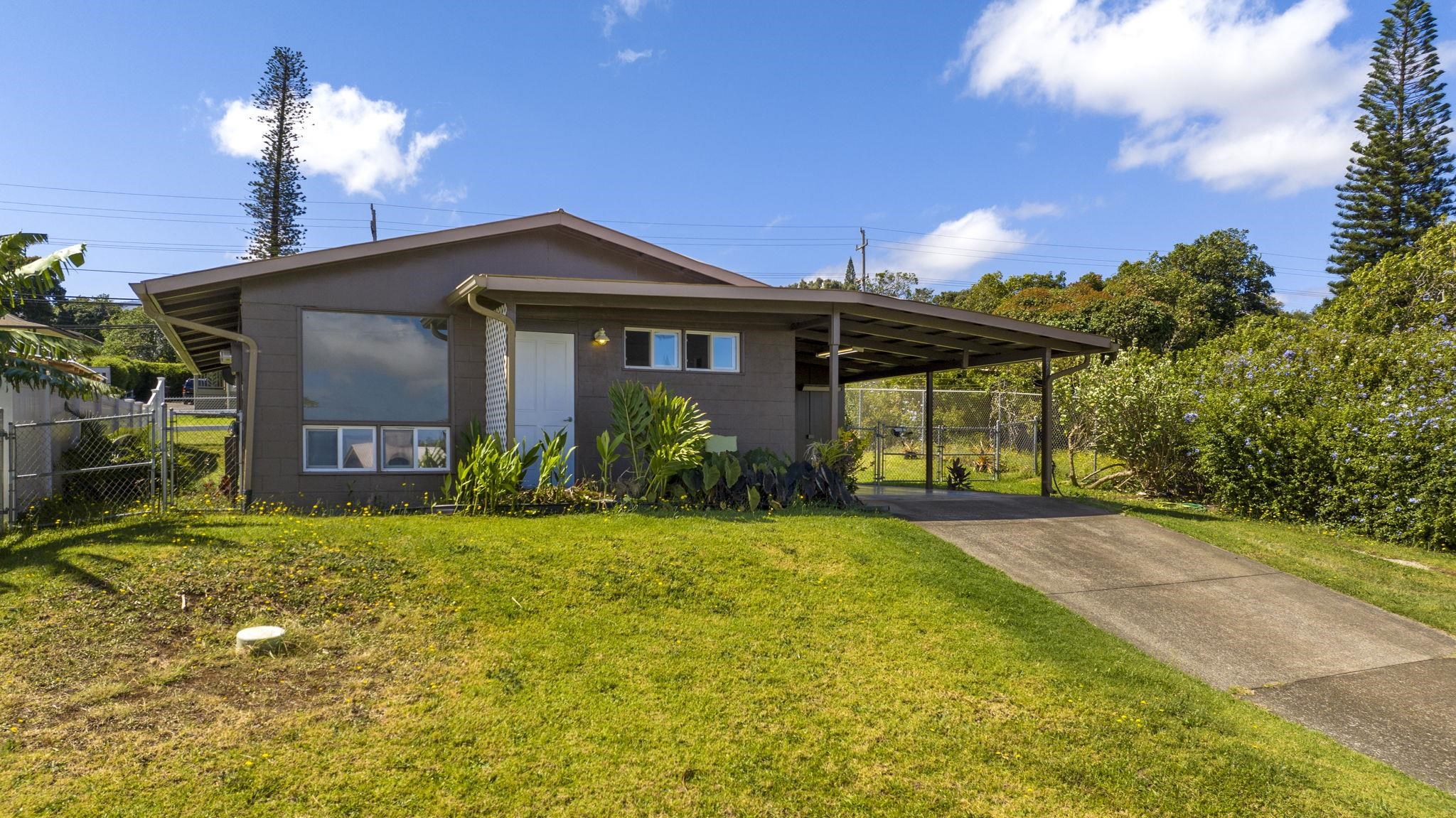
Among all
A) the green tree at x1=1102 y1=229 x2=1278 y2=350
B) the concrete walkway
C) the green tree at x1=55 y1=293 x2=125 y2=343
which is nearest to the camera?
the concrete walkway

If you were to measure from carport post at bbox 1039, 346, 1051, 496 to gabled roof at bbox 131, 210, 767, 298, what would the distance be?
4677mm

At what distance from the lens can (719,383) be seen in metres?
11.2

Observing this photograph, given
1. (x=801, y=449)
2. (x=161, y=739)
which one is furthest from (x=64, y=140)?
(x=161, y=739)

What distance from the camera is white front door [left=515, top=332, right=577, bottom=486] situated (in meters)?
10.4

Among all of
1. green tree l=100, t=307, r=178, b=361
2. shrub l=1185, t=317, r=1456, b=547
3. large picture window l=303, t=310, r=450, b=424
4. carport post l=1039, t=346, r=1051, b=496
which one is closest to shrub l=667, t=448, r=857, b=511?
large picture window l=303, t=310, r=450, b=424

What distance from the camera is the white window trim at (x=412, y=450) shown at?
1009 centimetres

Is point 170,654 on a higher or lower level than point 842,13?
lower

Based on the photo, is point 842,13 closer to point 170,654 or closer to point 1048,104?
point 1048,104

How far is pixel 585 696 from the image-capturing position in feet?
15.8

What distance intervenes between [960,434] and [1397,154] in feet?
62.3

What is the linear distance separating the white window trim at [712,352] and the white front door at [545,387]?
1.55m

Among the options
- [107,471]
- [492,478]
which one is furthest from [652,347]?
[107,471]

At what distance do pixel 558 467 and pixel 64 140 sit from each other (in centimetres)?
1567

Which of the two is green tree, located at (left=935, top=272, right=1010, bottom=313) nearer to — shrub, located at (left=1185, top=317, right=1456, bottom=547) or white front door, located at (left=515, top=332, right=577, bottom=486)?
shrub, located at (left=1185, top=317, right=1456, bottom=547)
